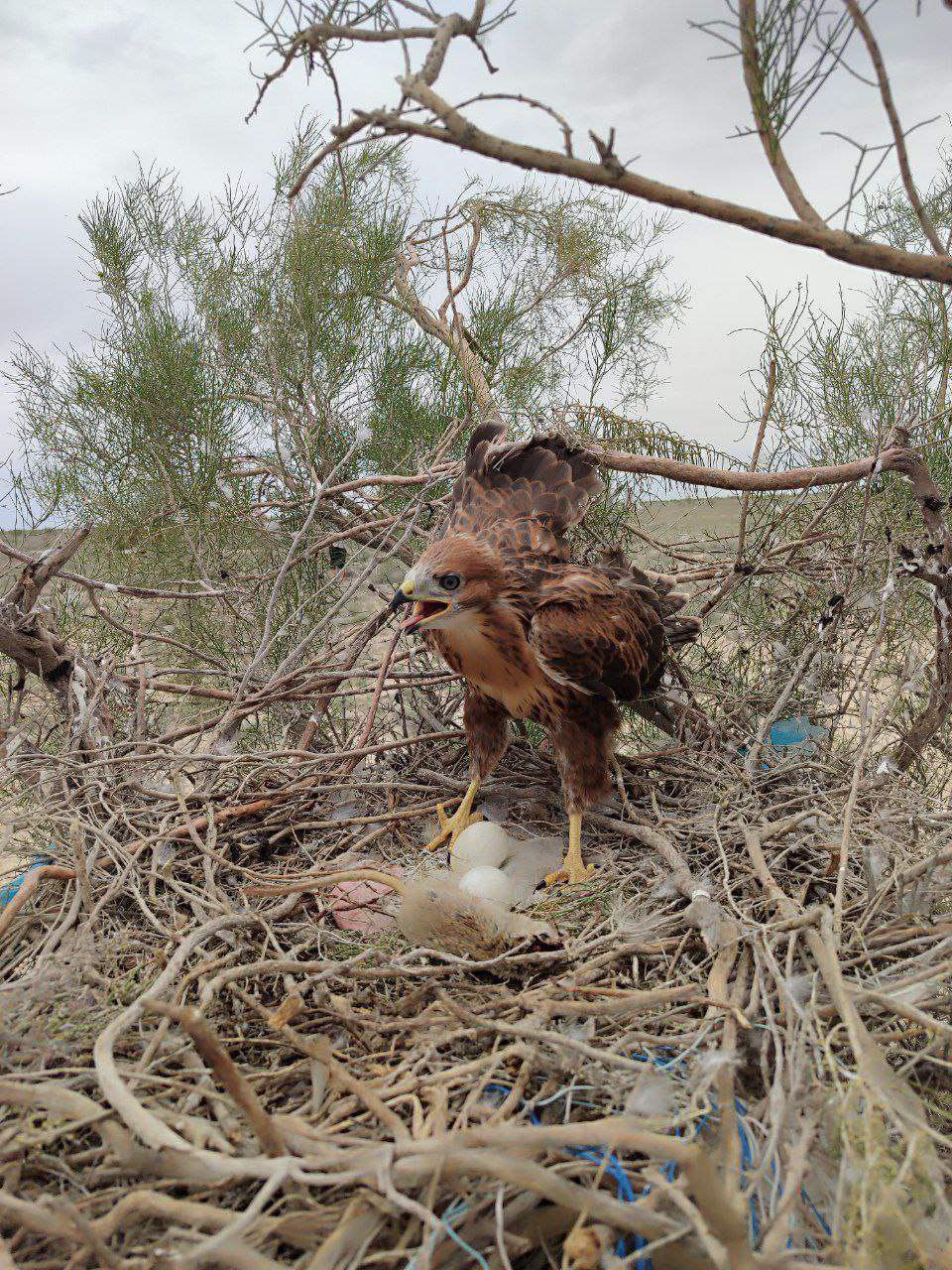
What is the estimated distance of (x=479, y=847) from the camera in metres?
2.58

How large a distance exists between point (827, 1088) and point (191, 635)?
409cm

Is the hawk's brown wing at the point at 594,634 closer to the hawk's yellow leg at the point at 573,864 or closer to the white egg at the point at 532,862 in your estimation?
the hawk's yellow leg at the point at 573,864

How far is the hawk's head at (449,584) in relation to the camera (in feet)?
8.00

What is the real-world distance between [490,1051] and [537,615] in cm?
124

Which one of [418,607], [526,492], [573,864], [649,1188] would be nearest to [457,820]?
[573,864]

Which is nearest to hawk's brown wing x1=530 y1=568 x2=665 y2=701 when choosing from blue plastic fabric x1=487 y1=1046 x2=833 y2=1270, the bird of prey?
the bird of prey

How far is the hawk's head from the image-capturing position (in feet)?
8.00

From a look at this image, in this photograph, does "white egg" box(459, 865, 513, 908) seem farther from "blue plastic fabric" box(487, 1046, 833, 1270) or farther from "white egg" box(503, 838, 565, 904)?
"blue plastic fabric" box(487, 1046, 833, 1270)

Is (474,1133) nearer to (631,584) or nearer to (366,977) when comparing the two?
(366,977)

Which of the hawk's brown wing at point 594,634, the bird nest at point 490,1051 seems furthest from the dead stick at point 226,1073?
the hawk's brown wing at point 594,634

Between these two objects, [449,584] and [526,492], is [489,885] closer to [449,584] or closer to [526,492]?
[449,584]

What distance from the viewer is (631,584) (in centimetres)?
281

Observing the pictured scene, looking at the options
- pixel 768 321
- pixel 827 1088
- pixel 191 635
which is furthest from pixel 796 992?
pixel 191 635

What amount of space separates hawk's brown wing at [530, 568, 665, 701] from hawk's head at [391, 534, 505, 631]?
177 mm
